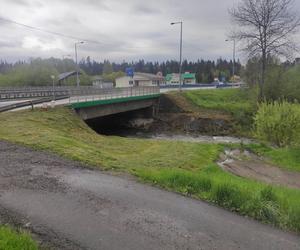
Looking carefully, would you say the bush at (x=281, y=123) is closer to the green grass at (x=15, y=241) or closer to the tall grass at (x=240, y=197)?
the tall grass at (x=240, y=197)

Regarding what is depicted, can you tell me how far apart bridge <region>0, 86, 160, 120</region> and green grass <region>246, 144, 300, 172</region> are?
619 inches

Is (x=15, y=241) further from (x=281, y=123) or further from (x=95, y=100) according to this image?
(x=95, y=100)

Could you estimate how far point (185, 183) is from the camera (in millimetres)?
9508

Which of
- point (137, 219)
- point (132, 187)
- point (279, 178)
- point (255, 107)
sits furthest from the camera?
point (255, 107)

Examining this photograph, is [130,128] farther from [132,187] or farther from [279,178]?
[132,187]

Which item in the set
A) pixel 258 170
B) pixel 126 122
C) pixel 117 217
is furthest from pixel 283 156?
pixel 126 122

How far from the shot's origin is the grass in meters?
8.06

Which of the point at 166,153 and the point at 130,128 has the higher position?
the point at 166,153

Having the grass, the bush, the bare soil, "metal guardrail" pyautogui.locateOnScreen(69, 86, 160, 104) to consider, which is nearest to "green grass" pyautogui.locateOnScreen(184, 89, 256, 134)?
"metal guardrail" pyautogui.locateOnScreen(69, 86, 160, 104)

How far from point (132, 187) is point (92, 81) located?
102 metres

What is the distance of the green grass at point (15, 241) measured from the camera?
509cm

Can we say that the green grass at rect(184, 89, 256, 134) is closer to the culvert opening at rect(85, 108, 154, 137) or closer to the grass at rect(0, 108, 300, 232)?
the culvert opening at rect(85, 108, 154, 137)

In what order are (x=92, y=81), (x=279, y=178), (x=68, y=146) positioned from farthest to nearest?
(x=92, y=81)
(x=279, y=178)
(x=68, y=146)

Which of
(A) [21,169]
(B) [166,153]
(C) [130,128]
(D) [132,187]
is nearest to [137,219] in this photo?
(D) [132,187]
